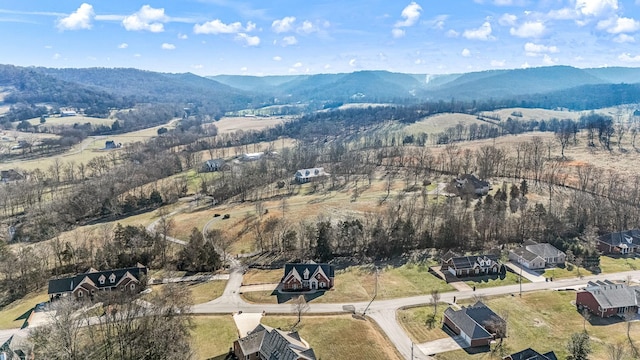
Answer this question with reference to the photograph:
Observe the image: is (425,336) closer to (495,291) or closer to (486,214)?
(495,291)

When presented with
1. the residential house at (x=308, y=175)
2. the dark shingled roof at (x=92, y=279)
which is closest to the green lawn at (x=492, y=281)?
the dark shingled roof at (x=92, y=279)

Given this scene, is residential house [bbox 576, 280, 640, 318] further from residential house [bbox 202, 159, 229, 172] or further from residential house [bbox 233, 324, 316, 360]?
residential house [bbox 202, 159, 229, 172]

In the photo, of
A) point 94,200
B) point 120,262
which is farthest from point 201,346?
point 94,200

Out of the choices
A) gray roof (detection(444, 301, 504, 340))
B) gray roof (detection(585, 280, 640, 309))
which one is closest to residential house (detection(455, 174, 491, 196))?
gray roof (detection(585, 280, 640, 309))

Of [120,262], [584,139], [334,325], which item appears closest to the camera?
[334,325]

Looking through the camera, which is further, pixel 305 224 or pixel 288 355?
pixel 305 224

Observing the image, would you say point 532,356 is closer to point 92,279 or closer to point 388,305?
point 388,305
